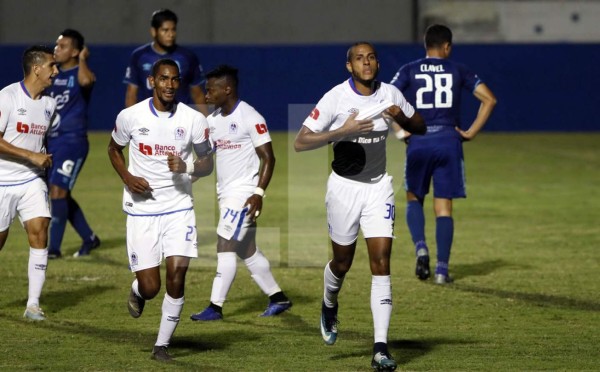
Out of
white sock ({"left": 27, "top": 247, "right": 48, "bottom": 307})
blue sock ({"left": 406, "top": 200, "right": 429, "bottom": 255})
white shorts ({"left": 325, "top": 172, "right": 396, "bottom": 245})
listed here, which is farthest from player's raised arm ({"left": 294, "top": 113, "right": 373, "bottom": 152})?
blue sock ({"left": 406, "top": 200, "right": 429, "bottom": 255})

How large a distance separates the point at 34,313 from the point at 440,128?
4.53 m

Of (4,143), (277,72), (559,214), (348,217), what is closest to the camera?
(348,217)

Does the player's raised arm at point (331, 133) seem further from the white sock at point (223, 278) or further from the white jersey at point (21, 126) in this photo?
the white jersey at point (21, 126)

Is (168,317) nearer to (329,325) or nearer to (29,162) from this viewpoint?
(329,325)

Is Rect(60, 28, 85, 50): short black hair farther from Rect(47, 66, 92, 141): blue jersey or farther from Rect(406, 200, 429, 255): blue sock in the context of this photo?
Rect(406, 200, 429, 255): blue sock

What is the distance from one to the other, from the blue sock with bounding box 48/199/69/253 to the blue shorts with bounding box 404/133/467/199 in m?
4.10

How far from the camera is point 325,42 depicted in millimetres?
32312

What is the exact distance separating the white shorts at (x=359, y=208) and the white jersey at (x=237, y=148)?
147 centimetres

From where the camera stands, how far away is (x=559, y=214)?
16312 mm

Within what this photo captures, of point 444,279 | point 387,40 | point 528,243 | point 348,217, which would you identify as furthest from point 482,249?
point 387,40

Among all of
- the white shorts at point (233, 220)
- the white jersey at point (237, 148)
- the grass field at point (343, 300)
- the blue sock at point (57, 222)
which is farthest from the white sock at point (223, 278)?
the blue sock at point (57, 222)

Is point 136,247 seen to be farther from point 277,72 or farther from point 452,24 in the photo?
point 452,24

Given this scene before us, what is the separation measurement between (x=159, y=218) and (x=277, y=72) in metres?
20.9

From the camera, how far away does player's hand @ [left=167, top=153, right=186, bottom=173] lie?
8.12 m
